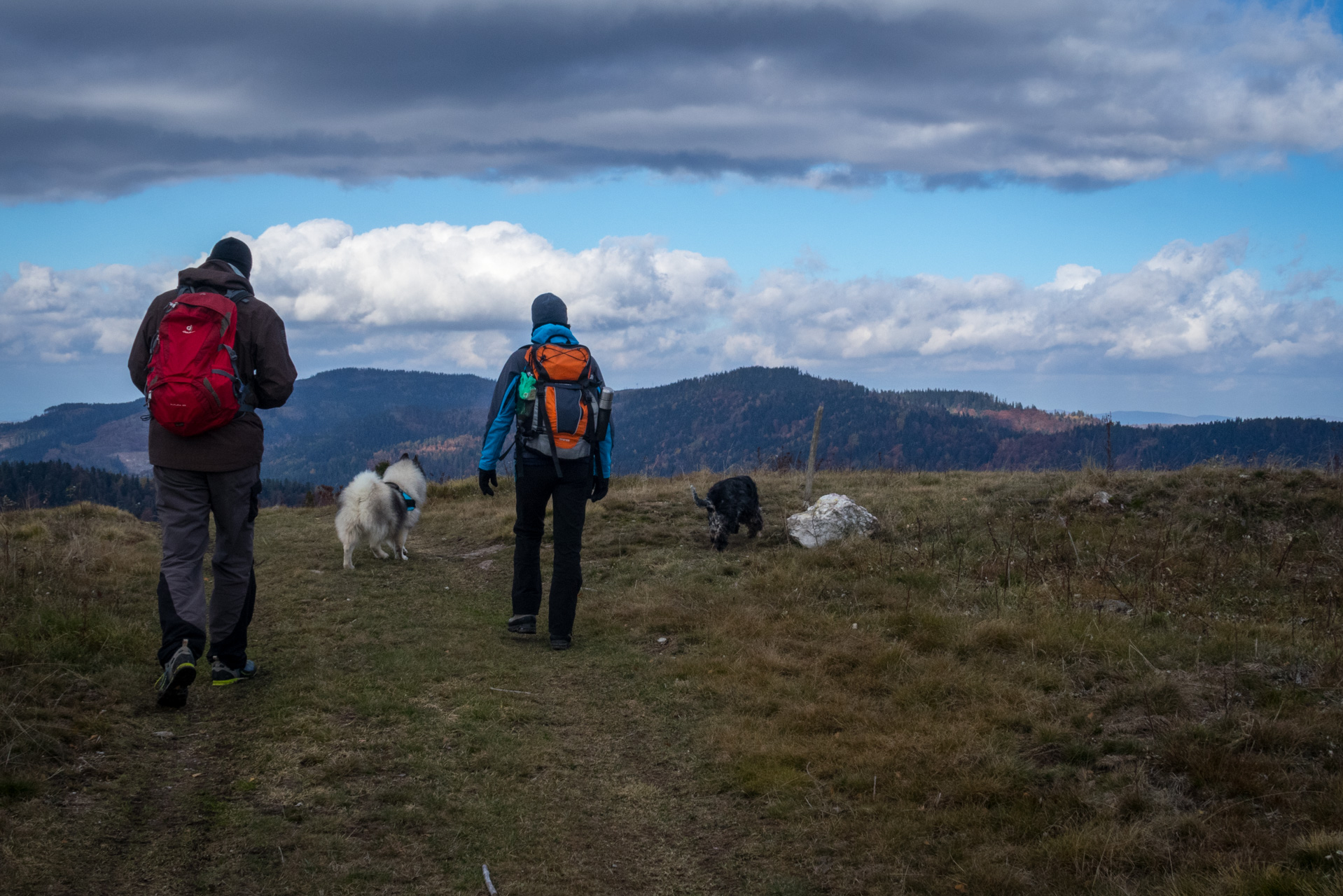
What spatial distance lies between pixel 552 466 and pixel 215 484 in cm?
251

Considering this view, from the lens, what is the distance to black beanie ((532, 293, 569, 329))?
6.92 metres

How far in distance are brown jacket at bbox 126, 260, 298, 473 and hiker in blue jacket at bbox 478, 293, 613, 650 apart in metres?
1.75

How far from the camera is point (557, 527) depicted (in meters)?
6.97

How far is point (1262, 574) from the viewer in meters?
7.97

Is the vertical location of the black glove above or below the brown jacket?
below

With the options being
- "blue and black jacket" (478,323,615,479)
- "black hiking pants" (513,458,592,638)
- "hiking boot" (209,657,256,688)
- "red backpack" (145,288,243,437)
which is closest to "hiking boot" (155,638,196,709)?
"hiking boot" (209,657,256,688)

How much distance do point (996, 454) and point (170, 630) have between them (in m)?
149

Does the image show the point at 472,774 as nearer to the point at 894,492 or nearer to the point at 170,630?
the point at 170,630

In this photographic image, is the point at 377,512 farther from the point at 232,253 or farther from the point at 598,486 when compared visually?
the point at 232,253

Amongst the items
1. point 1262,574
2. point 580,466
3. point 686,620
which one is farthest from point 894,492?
point 580,466

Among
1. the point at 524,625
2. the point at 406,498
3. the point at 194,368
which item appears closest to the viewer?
the point at 194,368

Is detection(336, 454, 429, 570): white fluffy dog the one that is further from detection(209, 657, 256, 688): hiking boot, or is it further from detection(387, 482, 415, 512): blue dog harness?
detection(209, 657, 256, 688): hiking boot

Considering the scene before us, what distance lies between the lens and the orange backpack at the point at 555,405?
663 centimetres

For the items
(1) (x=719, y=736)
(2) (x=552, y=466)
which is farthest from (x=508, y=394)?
(1) (x=719, y=736)
